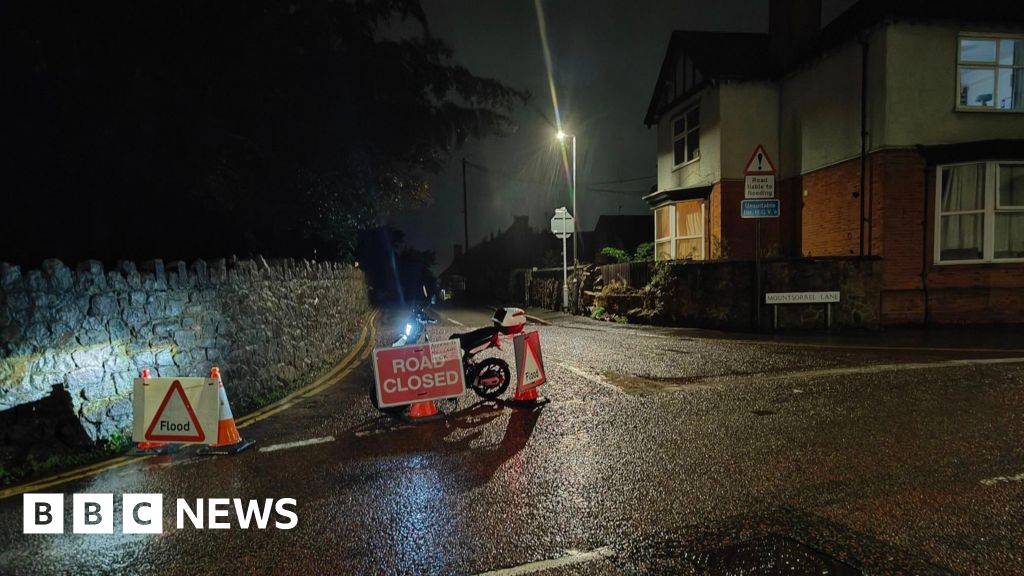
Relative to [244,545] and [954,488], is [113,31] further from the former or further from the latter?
[954,488]

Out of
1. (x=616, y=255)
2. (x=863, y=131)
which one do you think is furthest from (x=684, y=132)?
(x=863, y=131)

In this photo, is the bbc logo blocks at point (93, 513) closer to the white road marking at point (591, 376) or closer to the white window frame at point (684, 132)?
the white road marking at point (591, 376)

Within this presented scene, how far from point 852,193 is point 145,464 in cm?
1720

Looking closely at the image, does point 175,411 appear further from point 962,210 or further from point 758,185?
point 962,210

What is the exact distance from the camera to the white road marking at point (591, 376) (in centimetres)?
827

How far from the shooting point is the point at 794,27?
766 inches

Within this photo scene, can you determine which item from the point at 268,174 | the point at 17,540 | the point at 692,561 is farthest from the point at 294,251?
the point at 692,561

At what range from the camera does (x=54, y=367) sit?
572 cm

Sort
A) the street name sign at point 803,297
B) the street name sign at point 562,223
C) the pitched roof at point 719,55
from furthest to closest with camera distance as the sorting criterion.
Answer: the street name sign at point 562,223 < the pitched roof at point 719,55 < the street name sign at point 803,297

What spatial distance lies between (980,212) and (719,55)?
10.6 metres

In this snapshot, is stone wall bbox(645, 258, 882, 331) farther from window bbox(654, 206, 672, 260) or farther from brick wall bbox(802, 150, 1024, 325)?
window bbox(654, 206, 672, 260)

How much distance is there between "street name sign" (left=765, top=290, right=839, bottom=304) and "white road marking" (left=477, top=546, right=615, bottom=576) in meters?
11.7

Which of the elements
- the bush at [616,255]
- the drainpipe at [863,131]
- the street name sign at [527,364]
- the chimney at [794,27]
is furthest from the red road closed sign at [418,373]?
the bush at [616,255]

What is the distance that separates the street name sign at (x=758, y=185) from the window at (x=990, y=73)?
611 cm
